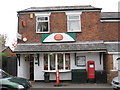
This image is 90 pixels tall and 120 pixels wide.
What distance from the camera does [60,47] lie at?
1633 cm

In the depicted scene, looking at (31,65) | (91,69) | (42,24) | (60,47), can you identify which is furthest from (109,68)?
(31,65)

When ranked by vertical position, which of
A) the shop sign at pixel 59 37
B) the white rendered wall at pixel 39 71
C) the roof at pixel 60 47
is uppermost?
the shop sign at pixel 59 37

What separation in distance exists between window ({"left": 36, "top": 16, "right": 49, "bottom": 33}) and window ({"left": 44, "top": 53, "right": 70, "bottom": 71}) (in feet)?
7.17

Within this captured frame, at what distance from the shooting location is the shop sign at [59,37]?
1678 centimetres

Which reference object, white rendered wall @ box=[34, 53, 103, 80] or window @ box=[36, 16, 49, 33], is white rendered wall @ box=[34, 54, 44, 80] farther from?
window @ box=[36, 16, 49, 33]

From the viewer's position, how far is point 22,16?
17547 millimetres

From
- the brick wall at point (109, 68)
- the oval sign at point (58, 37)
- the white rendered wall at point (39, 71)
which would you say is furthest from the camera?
the white rendered wall at point (39, 71)

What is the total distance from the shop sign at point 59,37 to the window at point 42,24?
0.76 meters

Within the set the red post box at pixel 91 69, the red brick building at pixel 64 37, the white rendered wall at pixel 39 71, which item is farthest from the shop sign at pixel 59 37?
the red post box at pixel 91 69

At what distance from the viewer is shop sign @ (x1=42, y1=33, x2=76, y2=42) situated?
16778 millimetres

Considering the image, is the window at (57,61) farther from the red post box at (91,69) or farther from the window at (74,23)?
the window at (74,23)

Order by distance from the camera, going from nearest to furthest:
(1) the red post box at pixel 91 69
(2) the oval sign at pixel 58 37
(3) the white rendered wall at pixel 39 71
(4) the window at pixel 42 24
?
1. (1) the red post box at pixel 91 69
2. (2) the oval sign at pixel 58 37
3. (3) the white rendered wall at pixel 39 71
4. (4) the window at pixel 42 24

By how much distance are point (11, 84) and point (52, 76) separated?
26.3 ft

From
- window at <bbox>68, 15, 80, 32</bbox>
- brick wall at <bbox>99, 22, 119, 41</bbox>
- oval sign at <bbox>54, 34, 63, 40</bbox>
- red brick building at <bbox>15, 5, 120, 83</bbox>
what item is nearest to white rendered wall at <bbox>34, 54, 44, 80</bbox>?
red brick building at <bbox>15, 5, 120, 83</bbox>
